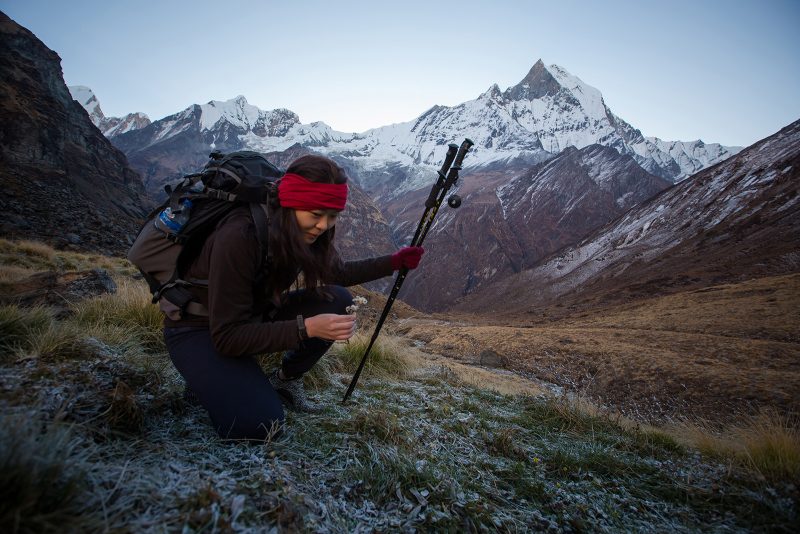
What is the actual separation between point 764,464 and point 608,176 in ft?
280

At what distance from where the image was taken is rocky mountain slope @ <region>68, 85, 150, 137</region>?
187 metres

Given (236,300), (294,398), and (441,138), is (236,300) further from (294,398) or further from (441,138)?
(441,138)

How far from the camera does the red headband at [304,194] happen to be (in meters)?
2.22

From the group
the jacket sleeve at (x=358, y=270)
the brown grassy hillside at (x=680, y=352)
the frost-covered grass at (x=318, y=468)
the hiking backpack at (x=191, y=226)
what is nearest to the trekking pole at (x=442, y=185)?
the jacket sleeve at (x=358, y=270)

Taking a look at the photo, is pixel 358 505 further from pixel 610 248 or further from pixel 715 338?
pixel 610 248

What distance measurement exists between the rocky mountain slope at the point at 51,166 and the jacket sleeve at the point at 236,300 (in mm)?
18264

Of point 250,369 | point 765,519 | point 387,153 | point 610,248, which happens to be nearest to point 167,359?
point 250,369

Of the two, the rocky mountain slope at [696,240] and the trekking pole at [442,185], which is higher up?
the rocky mountain slope at [696,240]

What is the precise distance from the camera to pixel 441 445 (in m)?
2.57

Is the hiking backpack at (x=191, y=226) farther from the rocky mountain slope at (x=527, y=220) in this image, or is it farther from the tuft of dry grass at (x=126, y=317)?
the rocky mountain slope at (x=527, y=220)

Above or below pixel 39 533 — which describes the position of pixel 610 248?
above

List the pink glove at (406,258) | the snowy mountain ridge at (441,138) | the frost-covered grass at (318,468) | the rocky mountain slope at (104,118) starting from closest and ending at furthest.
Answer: the frost-covered grass at (318,468) → the pink glove at (406,258) → the snowy mountain ridge at (441,138) → the rocky mountain slope at (104,118)

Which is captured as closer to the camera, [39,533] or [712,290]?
[39,533]

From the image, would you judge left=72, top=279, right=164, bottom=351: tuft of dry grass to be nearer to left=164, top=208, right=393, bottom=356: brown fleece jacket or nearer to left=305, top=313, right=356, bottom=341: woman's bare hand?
left=164, top=208, right=393, bottom=356: brown fleece jacket
